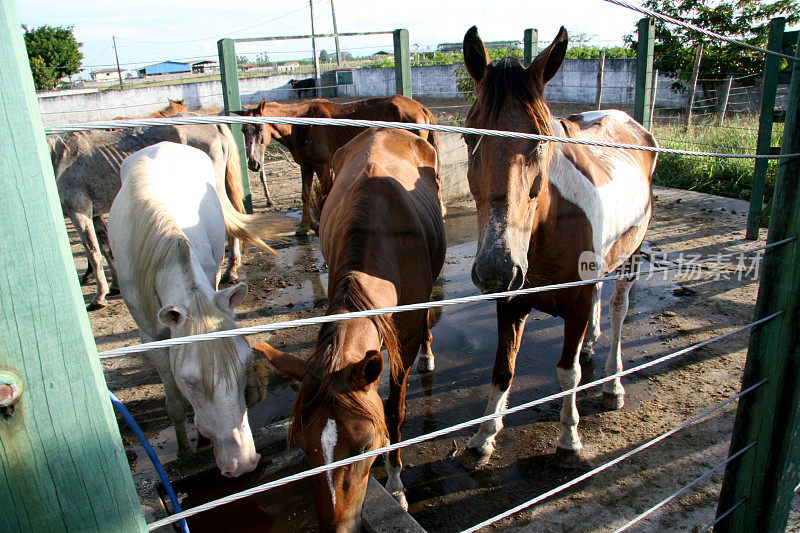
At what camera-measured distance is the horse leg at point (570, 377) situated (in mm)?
2744

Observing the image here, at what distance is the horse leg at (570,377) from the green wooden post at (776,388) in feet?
3.31

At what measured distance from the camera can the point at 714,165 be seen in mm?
8625

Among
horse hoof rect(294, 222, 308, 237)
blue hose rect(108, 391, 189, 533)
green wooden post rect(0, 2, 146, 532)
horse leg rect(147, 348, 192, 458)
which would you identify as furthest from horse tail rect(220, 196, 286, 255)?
green wooden post rect(0, 2, 146, 532)

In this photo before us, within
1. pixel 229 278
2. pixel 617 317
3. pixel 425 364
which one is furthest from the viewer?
pixel 229 278

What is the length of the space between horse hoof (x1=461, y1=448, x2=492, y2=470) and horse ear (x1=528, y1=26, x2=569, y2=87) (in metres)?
2.17

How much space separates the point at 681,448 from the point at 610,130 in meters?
2.31

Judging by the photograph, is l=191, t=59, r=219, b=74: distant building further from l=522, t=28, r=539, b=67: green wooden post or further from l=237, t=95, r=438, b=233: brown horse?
l=522, t=28, r=539, b=67: green wooden post

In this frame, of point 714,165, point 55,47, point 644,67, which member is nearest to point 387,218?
point 644,67

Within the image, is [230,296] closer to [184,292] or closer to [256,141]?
[184,292]

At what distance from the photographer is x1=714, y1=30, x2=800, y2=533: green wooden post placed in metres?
1.57

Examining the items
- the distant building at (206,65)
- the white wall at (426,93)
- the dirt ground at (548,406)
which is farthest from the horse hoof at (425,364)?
the white wall at (426,93)

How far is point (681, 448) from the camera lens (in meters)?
2.97

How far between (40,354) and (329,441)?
113cm

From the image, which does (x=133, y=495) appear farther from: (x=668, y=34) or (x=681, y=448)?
(x=668, y=34)
